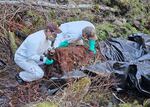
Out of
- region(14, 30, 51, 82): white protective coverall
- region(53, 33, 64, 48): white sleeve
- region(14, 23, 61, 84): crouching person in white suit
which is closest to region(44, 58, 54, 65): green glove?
region(14, 23, 61, 84): crouching person in white suit

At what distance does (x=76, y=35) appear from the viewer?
6477 millimetres

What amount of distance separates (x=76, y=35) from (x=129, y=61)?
925mm

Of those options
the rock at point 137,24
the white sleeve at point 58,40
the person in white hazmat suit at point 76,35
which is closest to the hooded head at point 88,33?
the person in white hazmat suit at point 76,35

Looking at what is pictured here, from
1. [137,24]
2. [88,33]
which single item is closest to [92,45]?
[88,33]

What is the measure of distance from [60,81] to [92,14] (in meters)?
2.88

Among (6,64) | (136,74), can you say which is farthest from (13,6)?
(136,74)

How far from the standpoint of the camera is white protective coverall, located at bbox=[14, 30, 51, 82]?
227 inches

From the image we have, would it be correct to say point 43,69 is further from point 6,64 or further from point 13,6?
point 13,6

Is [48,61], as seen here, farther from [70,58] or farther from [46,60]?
[70,58]

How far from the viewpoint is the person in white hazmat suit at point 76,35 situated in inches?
248

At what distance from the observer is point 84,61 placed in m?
6.29

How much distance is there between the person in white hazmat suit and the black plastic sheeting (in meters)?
0.38

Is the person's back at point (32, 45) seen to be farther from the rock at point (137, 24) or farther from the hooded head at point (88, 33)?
the rock at point (137, 24)

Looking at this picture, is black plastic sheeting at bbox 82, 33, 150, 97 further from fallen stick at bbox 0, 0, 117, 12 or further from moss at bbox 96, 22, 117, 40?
fallen stick at bbox 0, 0, 117, 12
